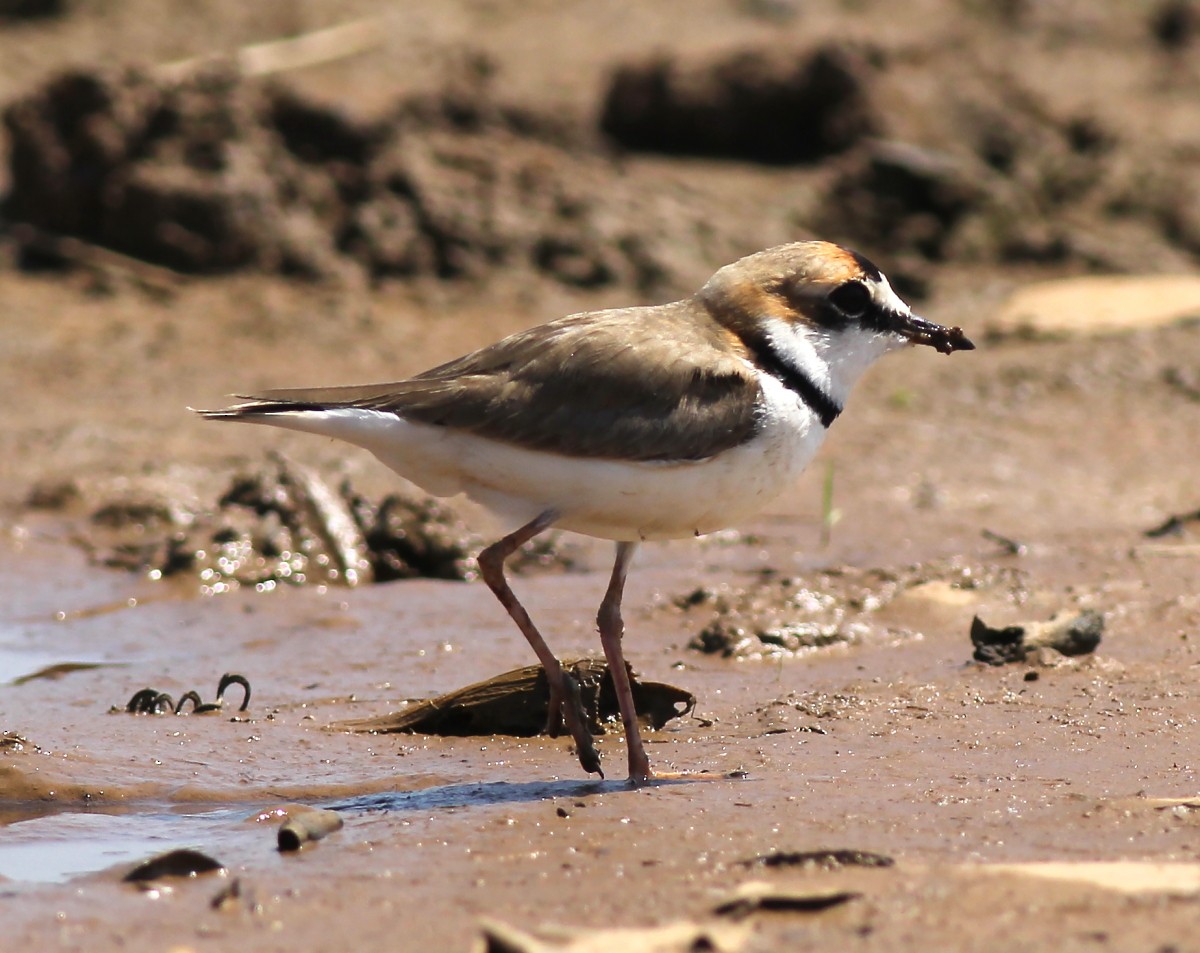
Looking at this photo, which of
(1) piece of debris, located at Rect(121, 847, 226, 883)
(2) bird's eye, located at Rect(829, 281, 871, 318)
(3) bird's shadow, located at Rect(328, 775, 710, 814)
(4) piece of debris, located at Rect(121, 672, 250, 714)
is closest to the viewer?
(1) piece of debris, located at Rect(121, 847, 226, 883)

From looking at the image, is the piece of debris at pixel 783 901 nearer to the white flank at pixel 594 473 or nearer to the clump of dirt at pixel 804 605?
the white flank at pixel 594 473

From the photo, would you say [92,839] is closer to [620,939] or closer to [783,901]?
[620,939]

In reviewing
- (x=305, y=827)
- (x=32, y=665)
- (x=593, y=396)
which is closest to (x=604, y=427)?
(x=593, y=396)

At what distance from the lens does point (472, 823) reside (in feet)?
15.1

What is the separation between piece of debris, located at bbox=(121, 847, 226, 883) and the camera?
4238 millimetres

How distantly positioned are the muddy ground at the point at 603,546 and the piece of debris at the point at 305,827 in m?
0.04

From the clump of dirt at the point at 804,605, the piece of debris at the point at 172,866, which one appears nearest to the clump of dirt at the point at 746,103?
the clump of dirt at the point at 804,605

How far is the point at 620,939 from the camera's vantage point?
3.54 meters

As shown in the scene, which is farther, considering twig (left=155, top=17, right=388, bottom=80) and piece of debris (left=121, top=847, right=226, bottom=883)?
twig (left=155, top=17, right=388, bottom=80)

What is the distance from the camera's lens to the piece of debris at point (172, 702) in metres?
5.97

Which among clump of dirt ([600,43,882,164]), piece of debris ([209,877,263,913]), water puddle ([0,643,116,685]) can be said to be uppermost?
clump of dirt ([600,43,882,164])

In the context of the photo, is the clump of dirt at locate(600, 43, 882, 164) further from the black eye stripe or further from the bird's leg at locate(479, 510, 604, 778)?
the bird's leg at locate(479, 510, 604, 778)

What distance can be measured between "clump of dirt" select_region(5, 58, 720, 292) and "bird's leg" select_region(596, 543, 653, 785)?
20.1 ft

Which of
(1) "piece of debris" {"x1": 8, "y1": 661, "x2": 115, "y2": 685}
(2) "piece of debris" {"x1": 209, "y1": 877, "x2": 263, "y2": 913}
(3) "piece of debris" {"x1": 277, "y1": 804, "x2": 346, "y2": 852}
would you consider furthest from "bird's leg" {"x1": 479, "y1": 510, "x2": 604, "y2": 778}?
(1) "piece of debris" {"x1": 8, "y1": 661, "x2": 115, "y2": 685}
